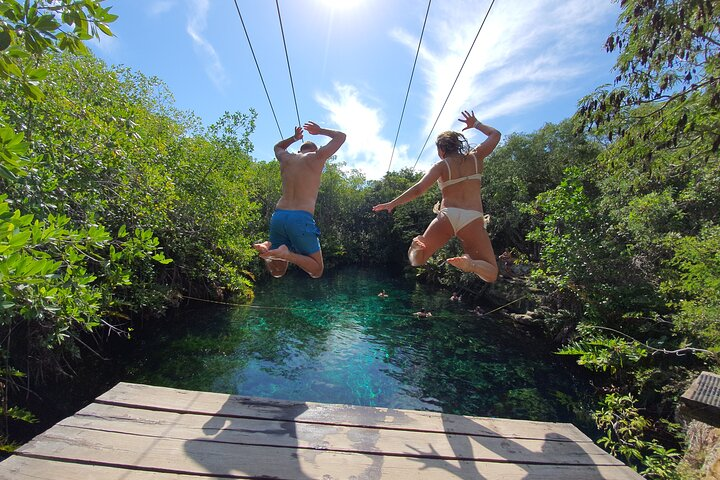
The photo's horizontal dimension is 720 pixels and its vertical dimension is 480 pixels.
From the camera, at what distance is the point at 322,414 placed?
2664 millimetres

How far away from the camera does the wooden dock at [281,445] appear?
6.44 ft

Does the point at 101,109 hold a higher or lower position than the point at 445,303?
higher

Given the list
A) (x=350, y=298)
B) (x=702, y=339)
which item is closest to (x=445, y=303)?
(x=350, y=298)

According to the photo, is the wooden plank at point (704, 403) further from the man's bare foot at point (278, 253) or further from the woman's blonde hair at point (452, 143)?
the man's bare foot at point (278, 253)

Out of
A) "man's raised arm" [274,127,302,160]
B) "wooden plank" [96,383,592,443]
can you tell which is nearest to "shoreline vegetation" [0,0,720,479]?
"wooden plank" [96,383,592,443]

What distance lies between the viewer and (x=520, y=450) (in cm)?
245

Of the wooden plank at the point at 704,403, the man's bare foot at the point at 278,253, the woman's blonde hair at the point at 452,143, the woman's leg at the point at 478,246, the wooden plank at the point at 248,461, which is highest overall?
the woman's blonde hair at the point at 452,143

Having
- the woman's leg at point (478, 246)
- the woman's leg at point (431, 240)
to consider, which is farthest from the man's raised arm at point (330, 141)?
the woman's leg at point (478, 246)

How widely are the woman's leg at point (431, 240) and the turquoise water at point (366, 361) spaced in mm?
4334

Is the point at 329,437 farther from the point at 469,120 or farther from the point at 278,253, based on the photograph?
the point at 469,120

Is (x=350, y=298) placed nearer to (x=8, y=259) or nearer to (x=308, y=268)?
(x=308, y=268)

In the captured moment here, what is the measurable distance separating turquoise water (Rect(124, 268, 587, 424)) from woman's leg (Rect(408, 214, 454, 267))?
4334 millimetres

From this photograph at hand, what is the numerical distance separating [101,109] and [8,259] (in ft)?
17.6

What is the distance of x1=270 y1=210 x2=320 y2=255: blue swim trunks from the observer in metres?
3.75
